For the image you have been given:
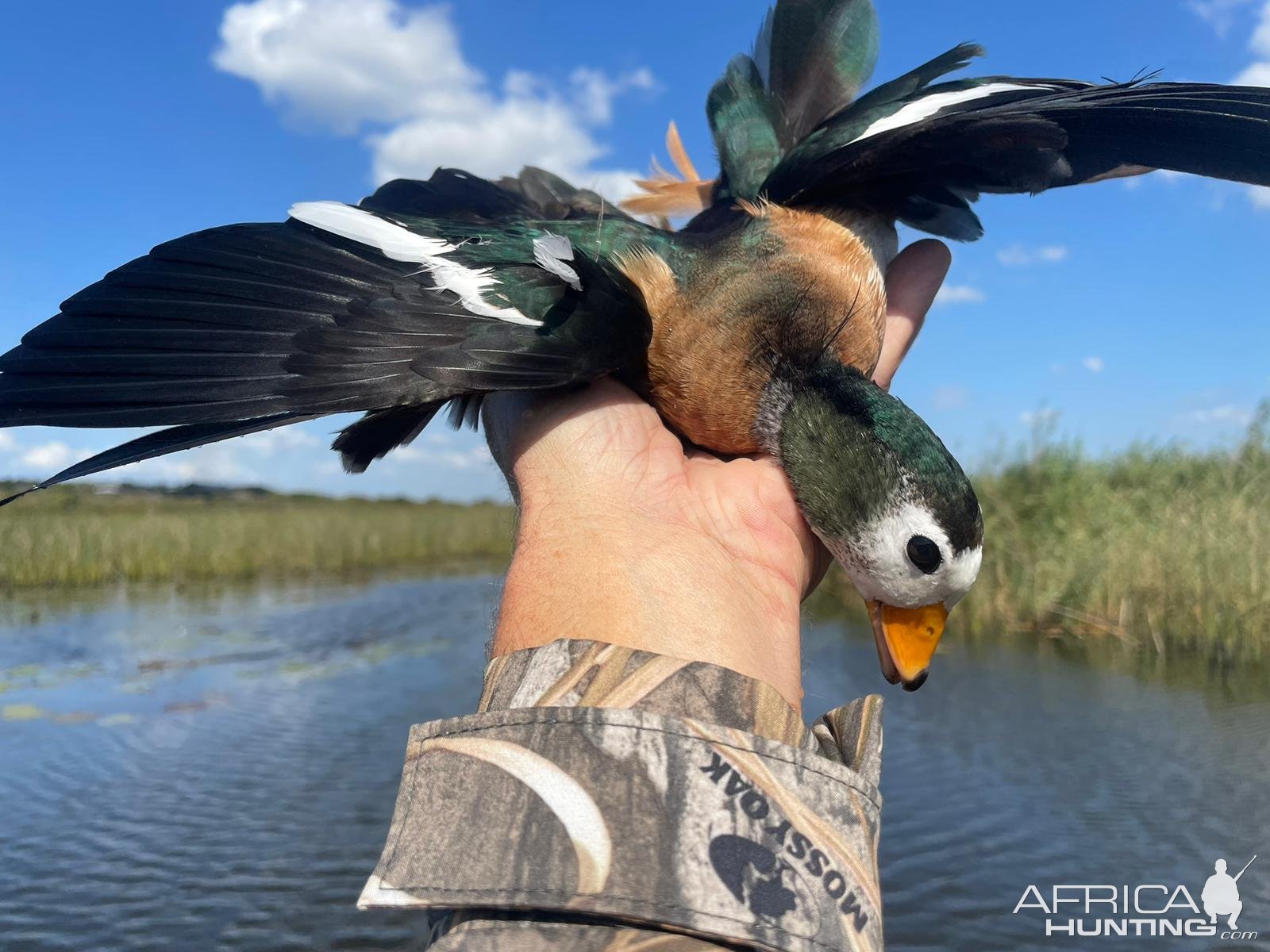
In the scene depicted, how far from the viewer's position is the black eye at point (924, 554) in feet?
8.81

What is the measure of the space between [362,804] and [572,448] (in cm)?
587

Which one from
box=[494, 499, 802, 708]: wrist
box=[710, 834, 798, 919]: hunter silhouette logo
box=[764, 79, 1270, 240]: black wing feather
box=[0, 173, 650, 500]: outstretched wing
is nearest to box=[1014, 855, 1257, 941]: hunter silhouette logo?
box=[764, 79, 1270, 240]: black wing feather

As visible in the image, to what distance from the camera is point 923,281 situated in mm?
3381

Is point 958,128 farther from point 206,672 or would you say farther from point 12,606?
point 12,606

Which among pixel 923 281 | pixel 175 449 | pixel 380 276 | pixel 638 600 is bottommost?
pixel 638 600

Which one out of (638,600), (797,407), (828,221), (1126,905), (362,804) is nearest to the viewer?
(638,600)

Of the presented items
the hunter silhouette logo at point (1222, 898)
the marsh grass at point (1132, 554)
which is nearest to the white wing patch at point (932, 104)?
the hunter silhouette logo at point (1222, 898)

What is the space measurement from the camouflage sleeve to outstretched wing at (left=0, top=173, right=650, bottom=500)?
3.33ft

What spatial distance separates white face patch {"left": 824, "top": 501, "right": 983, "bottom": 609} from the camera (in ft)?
8.80

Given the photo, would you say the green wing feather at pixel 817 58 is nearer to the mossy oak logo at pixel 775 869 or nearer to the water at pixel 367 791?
the water at pixel 367 791

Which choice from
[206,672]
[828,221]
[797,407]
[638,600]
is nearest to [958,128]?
[828,221]

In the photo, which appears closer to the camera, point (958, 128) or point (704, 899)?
point (704, 899)

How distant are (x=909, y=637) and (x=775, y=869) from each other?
63.8 inches

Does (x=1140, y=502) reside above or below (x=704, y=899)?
above
